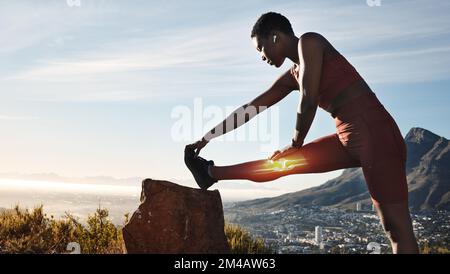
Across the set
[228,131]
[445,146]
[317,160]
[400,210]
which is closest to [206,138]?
[228,131]

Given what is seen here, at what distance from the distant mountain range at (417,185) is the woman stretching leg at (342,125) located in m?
66.6

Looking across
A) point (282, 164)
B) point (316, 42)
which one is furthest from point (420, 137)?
point (316, 42)

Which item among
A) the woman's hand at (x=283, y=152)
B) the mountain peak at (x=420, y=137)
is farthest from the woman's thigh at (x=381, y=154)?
the mountain peak at (x=420, y=137)

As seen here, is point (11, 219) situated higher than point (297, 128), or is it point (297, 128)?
point (297, 128)

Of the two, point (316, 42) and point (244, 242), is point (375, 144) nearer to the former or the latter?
point (316, 42)

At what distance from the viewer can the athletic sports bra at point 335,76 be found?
4562mm

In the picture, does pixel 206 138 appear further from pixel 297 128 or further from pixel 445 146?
pixel 445 146

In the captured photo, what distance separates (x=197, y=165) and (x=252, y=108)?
0.87 metres

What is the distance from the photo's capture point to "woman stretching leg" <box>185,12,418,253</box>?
4344 millimetres

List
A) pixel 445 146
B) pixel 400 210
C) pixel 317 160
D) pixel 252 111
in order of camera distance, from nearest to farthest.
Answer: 1. pixel 400 210
2. pixel 317 160
3. pixel 252 111
4. pixel 445 146

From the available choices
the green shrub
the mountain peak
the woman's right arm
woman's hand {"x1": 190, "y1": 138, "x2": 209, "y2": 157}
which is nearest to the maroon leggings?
the woman's right arm

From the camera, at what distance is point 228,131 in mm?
5816
